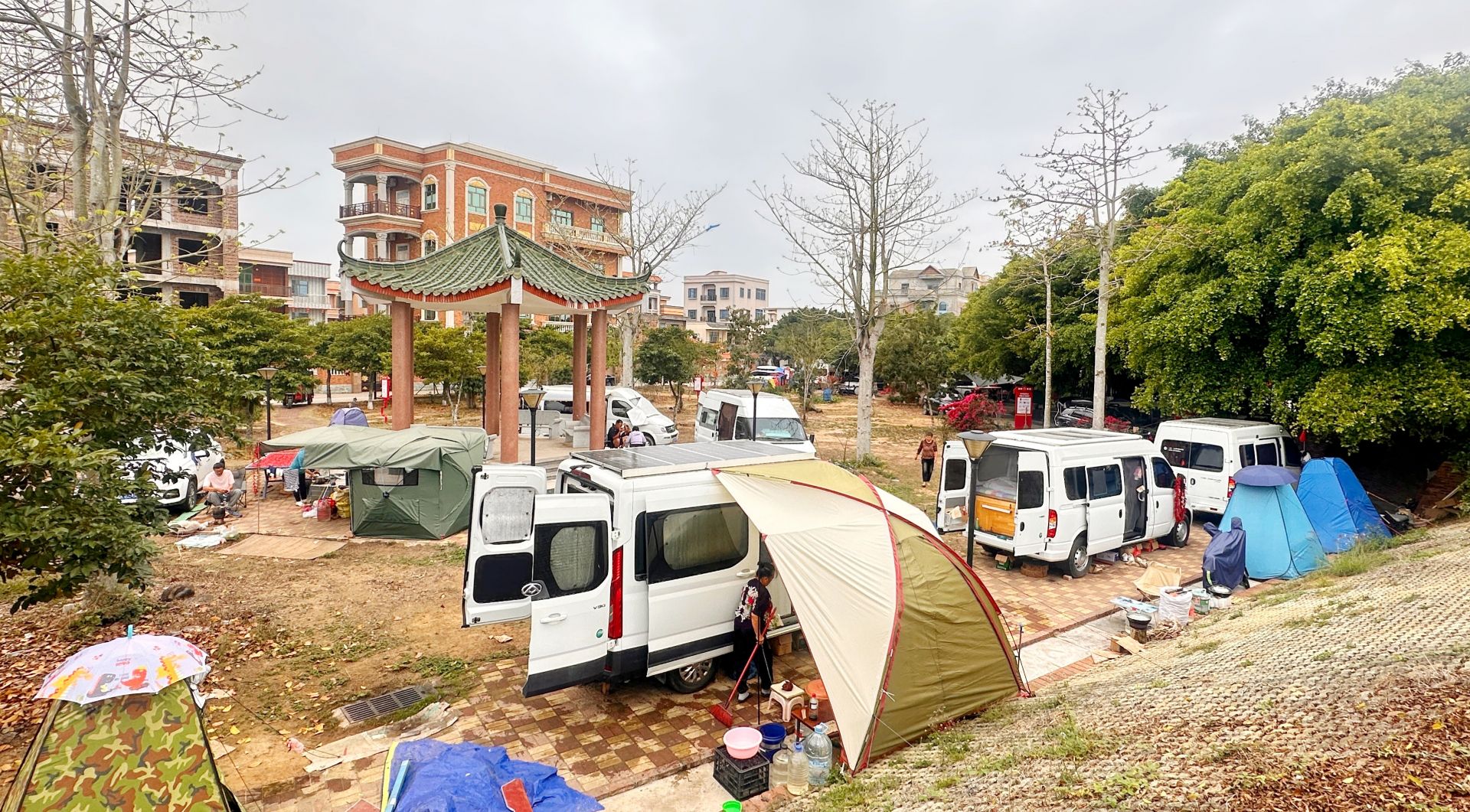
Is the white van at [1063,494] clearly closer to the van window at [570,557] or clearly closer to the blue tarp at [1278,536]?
the blue tarp at [1278,536]

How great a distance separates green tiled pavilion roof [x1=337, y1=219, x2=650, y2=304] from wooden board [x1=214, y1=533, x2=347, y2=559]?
4819 millimetres

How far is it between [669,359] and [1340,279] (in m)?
26.0

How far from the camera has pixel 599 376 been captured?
15898 mm

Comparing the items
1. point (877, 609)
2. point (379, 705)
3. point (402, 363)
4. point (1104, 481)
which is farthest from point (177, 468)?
point (1104, 481)

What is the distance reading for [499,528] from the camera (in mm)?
7035

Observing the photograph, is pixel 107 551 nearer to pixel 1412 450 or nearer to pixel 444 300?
pixel 444 300

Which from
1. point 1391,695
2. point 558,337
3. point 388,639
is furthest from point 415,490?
point 558,337

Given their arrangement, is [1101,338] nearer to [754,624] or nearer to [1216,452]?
[1216,452]

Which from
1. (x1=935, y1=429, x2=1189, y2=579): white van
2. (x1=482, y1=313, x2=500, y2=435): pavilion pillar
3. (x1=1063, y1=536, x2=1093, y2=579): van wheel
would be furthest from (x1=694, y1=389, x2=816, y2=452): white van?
(x1=1063, y1=536, x2=1093, y2=579): van wheel

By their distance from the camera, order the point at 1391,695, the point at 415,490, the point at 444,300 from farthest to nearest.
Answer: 1. the point at 444,300
2. the point at 415,490
3. the point at 1391,695

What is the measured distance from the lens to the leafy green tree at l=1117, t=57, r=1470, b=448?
12023 mm

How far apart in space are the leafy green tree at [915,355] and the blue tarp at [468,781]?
102ft

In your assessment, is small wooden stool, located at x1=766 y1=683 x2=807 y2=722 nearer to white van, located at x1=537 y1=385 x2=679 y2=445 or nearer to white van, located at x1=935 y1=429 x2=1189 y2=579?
white van, located at x1=935 y1=429 x2=1189 y2=579

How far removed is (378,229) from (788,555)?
1679 inches
